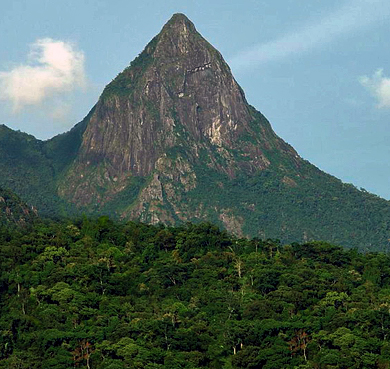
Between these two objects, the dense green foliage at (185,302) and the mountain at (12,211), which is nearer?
the dense green foliage at (185,302)

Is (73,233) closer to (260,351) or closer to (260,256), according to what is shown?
(260,256)

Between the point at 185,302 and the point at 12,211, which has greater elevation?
the point at 12,211

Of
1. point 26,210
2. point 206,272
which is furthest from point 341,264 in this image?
point 26,210

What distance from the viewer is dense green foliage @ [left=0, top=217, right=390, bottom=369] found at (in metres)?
80.4

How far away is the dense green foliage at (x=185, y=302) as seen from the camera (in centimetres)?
8039

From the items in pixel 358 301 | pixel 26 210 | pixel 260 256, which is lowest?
pixel 358 301

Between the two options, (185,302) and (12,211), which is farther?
(12,211)

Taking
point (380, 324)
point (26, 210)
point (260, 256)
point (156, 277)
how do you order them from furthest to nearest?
1. point (26, 210)
2. point (260, 256)
3. point (156, 277)
4. point (380, 324)

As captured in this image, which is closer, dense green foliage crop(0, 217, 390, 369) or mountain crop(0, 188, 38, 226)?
dense green foliage crop(0, 217, 390, 369)

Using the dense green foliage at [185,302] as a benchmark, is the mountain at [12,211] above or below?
above

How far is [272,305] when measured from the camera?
91.4 meters

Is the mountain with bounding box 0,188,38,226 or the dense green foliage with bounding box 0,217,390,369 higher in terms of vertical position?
the mountain with bounding box 0,188,38,226

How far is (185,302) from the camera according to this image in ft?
319

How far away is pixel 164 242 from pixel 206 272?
15.8 metres
